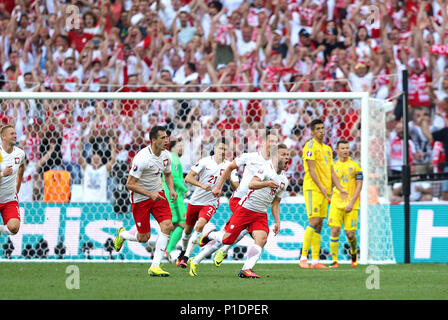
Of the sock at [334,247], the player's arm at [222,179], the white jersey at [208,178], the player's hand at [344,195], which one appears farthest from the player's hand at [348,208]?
the player's arm at [222,179]

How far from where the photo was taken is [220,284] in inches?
365

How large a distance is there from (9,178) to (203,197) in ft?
9.98

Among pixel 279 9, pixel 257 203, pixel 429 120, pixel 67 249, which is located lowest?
pixel 67 249

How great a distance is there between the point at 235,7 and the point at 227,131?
187 inches

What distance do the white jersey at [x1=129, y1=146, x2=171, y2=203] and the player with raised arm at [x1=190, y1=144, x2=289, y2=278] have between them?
1.14m

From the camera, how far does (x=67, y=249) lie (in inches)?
565

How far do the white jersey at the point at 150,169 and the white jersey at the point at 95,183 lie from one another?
3.72m

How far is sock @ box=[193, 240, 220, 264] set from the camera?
10.8m

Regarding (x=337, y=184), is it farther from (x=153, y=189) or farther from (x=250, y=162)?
(x=153, y=189)

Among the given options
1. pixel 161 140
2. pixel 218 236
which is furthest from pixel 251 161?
pixel 161 140

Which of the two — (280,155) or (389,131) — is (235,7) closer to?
(389,131)

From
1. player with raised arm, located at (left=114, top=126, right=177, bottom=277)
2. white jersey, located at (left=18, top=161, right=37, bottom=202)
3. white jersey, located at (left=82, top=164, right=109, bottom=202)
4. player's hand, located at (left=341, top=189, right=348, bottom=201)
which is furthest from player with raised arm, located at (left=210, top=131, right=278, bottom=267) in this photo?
white jersey, located at (left=18, top=161, right=37, bottom=202)

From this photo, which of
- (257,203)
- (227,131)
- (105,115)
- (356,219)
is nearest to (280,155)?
(257,203)

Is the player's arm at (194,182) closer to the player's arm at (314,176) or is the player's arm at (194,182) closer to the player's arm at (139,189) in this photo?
the player's arm at (314,176)
